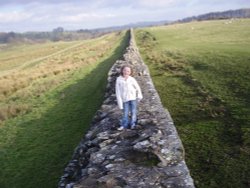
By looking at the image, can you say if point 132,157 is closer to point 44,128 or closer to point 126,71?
point 126,71

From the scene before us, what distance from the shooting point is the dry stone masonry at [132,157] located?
7.14 metres

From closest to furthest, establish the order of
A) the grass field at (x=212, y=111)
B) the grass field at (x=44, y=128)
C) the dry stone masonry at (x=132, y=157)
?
1. the dry stone masonry at (x=132, y=157)
2. the grass field at (x=212, y=111)
3. the grass field at (x=44, y=128)

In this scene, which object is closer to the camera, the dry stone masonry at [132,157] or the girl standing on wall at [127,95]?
the dry stone masonry at [132,157]

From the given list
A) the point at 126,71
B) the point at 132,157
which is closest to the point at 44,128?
the point at 126,71

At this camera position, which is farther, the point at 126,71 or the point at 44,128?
the point at 44,128

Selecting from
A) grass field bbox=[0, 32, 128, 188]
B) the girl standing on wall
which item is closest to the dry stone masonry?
the girl standing on wall

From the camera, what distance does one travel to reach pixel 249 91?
58.6ft

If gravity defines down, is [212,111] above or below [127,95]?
below

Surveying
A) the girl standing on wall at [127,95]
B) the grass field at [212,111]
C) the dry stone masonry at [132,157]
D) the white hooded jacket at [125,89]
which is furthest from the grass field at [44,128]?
the grass field at [212,111]

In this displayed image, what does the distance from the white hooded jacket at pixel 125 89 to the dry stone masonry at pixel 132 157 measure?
69cm

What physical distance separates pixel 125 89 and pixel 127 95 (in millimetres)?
200

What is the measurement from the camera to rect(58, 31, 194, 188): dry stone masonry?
23.4ft

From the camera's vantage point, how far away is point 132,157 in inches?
322

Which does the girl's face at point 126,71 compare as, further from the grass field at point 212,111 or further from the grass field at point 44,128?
the grass field at point 44,128
